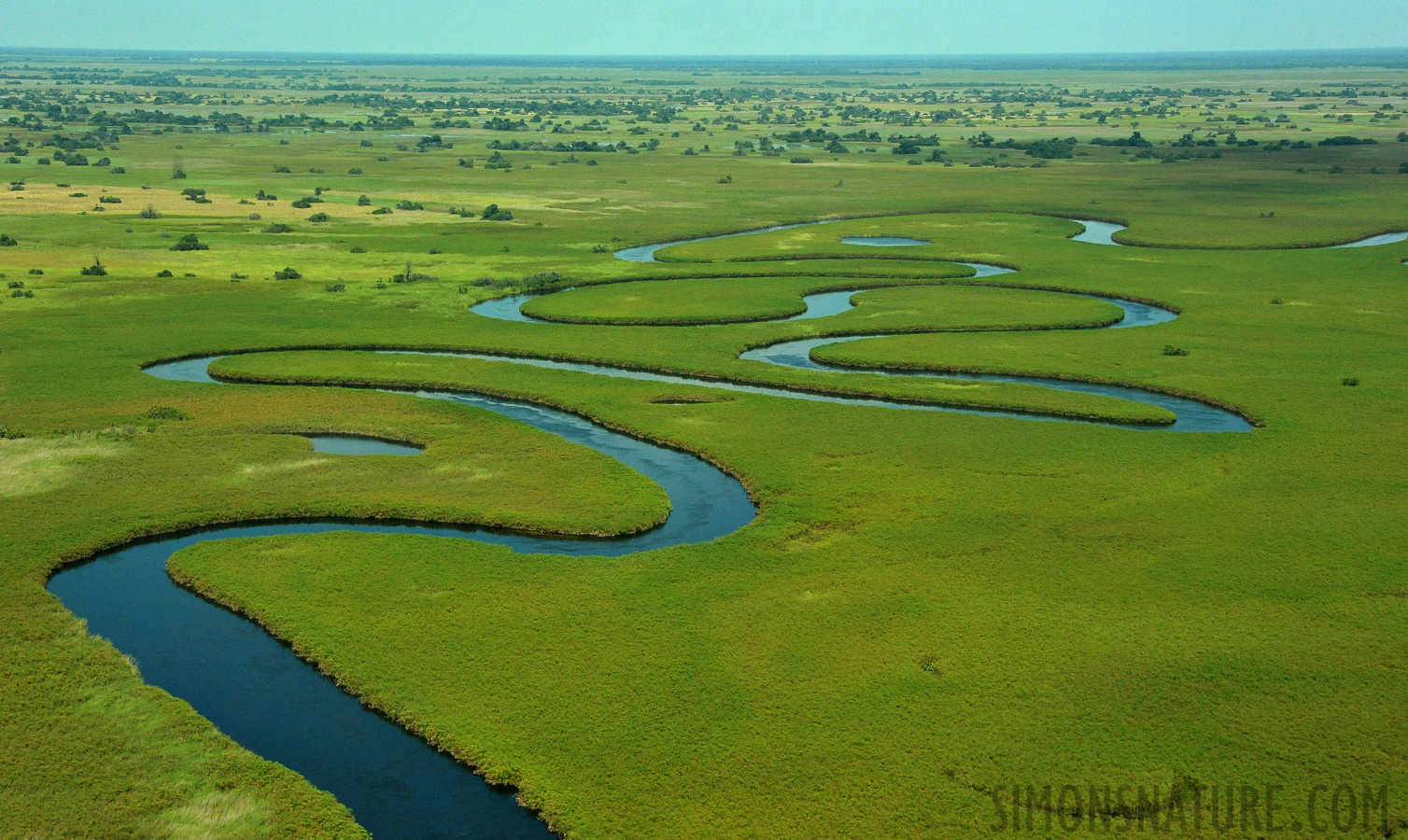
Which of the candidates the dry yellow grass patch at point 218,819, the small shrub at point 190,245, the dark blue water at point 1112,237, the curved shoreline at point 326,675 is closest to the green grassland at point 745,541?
the dry yellow grass patch at point 218,819

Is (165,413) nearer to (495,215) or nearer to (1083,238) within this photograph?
(495,215)

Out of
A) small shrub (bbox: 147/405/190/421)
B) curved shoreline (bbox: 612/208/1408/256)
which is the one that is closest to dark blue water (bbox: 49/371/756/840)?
small shrub (bbox: 147/405/190/421)

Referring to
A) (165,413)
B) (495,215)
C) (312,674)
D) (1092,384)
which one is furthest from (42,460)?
(495,215)

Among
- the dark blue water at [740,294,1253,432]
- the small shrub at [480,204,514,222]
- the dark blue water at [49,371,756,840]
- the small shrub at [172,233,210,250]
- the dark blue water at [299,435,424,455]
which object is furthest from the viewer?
the small shrub at [480,204,514,222]

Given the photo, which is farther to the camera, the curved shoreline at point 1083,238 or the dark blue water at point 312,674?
the curved shoreline at point 1083,238

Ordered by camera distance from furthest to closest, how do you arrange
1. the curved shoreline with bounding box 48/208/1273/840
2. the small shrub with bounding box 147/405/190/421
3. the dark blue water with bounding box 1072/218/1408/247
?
the dark blue water with bounding box 1072/218/1408/247 < the small shrub with bounding box 147/405/190/421 < the curved shoreline with bounding box 48/208/1273/840

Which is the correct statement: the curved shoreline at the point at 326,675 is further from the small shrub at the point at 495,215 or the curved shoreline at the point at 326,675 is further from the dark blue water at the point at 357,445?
the small shrub at the point at 495,215

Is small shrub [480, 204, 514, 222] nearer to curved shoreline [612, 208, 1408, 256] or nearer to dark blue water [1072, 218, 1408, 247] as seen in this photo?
curved shoreline [612, 208, 1408, 256]
